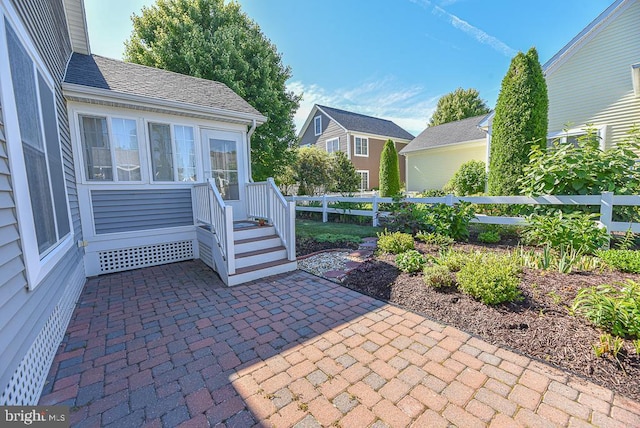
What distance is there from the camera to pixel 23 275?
1.90 metres

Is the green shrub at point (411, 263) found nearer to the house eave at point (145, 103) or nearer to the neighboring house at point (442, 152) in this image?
the house eave at point (145, 103)

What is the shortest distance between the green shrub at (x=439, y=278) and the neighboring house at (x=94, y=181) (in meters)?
2.42

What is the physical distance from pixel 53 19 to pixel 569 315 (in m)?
7.79

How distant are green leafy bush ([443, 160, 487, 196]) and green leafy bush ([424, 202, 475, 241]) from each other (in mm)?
8139

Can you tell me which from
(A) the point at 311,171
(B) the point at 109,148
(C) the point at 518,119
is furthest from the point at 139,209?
(C) the point at 518,119

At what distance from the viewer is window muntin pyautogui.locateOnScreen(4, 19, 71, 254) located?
2.15m

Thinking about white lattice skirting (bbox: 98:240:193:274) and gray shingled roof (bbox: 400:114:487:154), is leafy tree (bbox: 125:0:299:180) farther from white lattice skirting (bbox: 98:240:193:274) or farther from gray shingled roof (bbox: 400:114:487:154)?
gray shingled roof (bbox: 400:114:487:154)

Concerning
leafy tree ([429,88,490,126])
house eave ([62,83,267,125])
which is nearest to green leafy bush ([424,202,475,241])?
house eave ([62,83,267,125])

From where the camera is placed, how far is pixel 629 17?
809cm

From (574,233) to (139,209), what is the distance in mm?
7915

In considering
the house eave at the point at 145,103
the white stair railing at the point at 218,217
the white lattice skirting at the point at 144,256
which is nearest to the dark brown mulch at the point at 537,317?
the white stair railing at the point at 218,217

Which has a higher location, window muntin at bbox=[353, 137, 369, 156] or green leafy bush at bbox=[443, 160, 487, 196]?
window muntin at bbox=[353, 137, 369, 156]

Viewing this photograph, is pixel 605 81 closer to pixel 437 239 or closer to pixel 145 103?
pixel 437 239

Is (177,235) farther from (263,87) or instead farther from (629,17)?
(629,17)
